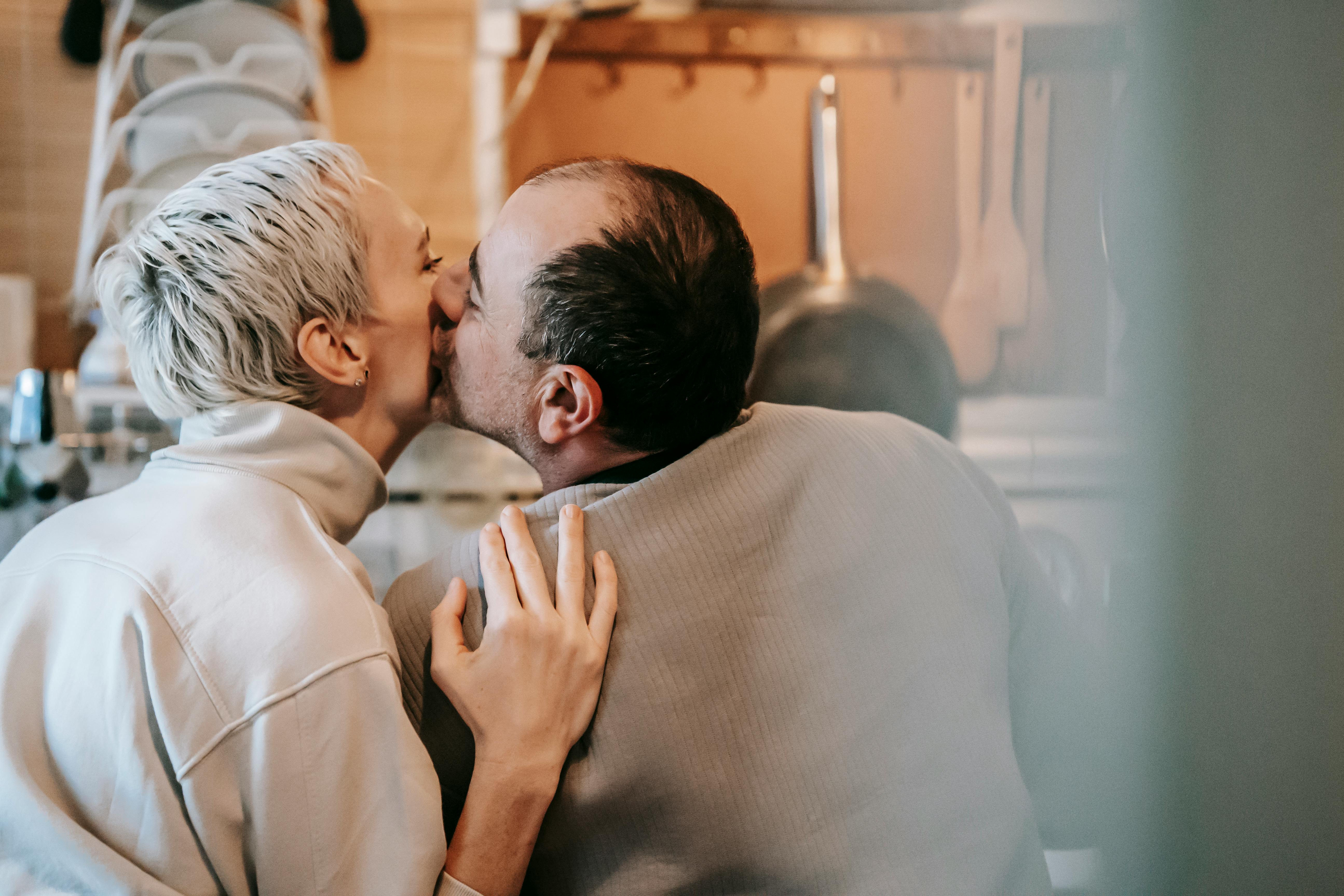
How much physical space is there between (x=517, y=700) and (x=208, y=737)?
0.57 feet

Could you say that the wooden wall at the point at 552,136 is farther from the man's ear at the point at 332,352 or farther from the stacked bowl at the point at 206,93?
the man's ear at the point at 332,352

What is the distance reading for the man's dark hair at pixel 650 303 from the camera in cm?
63

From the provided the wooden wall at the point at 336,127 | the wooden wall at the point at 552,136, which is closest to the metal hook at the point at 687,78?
the wooden wall at the point at 552,136

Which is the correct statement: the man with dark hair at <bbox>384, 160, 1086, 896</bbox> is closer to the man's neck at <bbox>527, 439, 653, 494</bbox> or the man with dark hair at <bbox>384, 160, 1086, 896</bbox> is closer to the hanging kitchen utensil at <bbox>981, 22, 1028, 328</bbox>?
the man's neck at <bbox>527, 439, 653, 494</bbox>

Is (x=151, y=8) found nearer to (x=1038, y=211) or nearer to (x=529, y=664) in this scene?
(x=529, y=664)

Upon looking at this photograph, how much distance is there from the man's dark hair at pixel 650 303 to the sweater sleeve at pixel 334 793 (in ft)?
0.82

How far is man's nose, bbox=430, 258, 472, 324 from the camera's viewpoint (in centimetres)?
74

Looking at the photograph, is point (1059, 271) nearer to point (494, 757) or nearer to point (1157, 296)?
point (1157, 296)

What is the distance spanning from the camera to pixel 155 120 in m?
1.34

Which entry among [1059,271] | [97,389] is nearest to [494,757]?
[1059,271]

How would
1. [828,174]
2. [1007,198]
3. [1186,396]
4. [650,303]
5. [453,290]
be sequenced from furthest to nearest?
[828,174]
[453,290]
[650,303]
[1007,198]
[1186,396]

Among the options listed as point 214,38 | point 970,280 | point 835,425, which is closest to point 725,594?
point 835,425

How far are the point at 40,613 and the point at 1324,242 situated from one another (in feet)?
2.18

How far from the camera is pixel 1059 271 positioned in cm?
28
